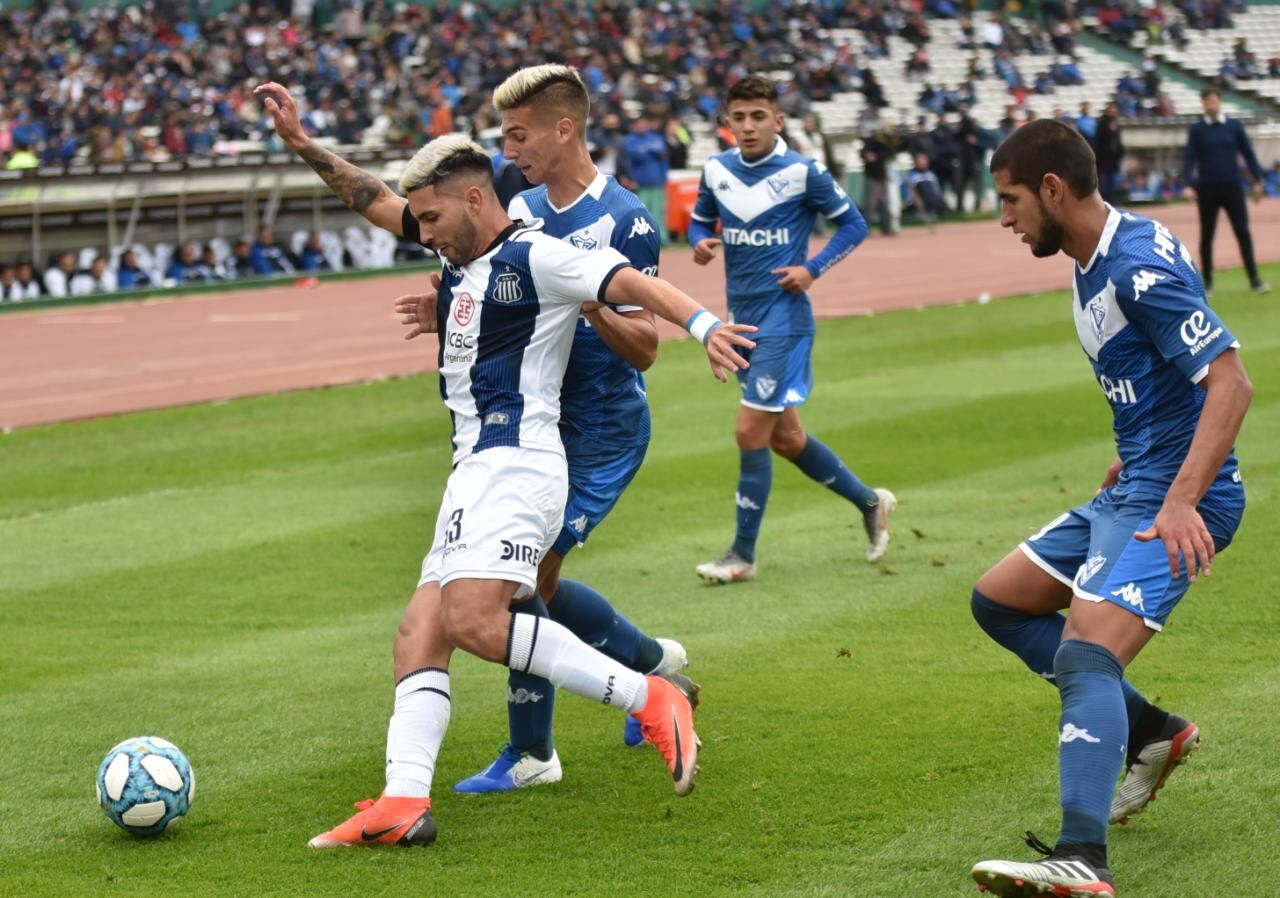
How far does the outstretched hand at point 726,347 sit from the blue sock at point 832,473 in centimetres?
498

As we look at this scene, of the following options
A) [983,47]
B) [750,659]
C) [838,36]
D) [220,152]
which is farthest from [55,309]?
[983,47]

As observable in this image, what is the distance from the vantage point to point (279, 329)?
76.2 ft

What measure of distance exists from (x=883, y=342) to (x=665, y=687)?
15.1 metres

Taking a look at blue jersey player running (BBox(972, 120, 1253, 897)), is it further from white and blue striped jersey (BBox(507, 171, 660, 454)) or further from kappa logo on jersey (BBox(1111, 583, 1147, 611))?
white and blue striped jersey (BBox(507, 171, 660, 454))

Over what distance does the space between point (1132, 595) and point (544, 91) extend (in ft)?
8.93

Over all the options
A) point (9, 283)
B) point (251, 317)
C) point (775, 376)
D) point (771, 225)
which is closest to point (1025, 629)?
point (775, 376)

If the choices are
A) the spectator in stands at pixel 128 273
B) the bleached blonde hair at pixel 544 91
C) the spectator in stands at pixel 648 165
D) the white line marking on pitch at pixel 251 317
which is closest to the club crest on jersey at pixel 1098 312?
the bleached blonde hair at pixel 544 91

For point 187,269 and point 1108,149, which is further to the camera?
point 1108,149

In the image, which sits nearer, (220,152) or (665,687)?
(665,687)

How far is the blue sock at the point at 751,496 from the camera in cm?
959

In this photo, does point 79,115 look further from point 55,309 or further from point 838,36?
point 838,36

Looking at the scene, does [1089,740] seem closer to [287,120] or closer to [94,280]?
[287,120]

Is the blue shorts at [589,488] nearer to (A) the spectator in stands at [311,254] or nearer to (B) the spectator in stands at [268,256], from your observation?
(B) the spectator in stands at [268,256]

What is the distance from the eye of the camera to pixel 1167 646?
7.62 m
